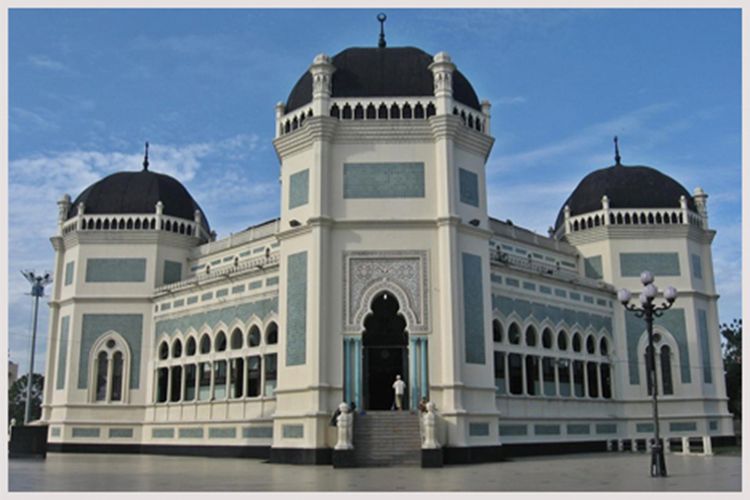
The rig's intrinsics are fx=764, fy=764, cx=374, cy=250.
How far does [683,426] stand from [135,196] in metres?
27.0

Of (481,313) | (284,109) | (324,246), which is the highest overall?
(284,109)

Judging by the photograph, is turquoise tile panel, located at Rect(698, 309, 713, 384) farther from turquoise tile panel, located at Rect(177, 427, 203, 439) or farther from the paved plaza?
turquoise tile panel, located at Rect(177, 427, 203, 439)

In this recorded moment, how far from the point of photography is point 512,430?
2808cm

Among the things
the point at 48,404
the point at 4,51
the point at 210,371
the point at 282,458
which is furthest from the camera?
the point at 48,404

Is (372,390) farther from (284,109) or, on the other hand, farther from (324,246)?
(284,109)

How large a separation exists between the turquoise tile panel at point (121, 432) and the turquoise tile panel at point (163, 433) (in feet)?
4.09

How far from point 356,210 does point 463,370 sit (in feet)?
20.5

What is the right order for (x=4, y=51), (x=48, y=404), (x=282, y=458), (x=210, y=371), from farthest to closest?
(x=48, y=404), (x=210, y=371), (x=282, y=458), (x=4, y=51)

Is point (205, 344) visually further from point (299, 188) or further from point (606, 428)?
point (606, 428)

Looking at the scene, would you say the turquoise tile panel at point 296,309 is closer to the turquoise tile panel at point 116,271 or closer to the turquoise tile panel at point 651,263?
the turquoise tile panel at point 116,271

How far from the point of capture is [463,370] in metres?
24.2

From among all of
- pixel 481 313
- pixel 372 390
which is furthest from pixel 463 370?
pixel 372 390

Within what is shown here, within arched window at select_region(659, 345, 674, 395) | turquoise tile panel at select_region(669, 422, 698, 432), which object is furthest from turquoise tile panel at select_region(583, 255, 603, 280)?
turquoise tile panel at select_region(669, 422, 698, 432)

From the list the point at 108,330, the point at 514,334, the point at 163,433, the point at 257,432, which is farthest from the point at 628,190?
the point at 108,330
